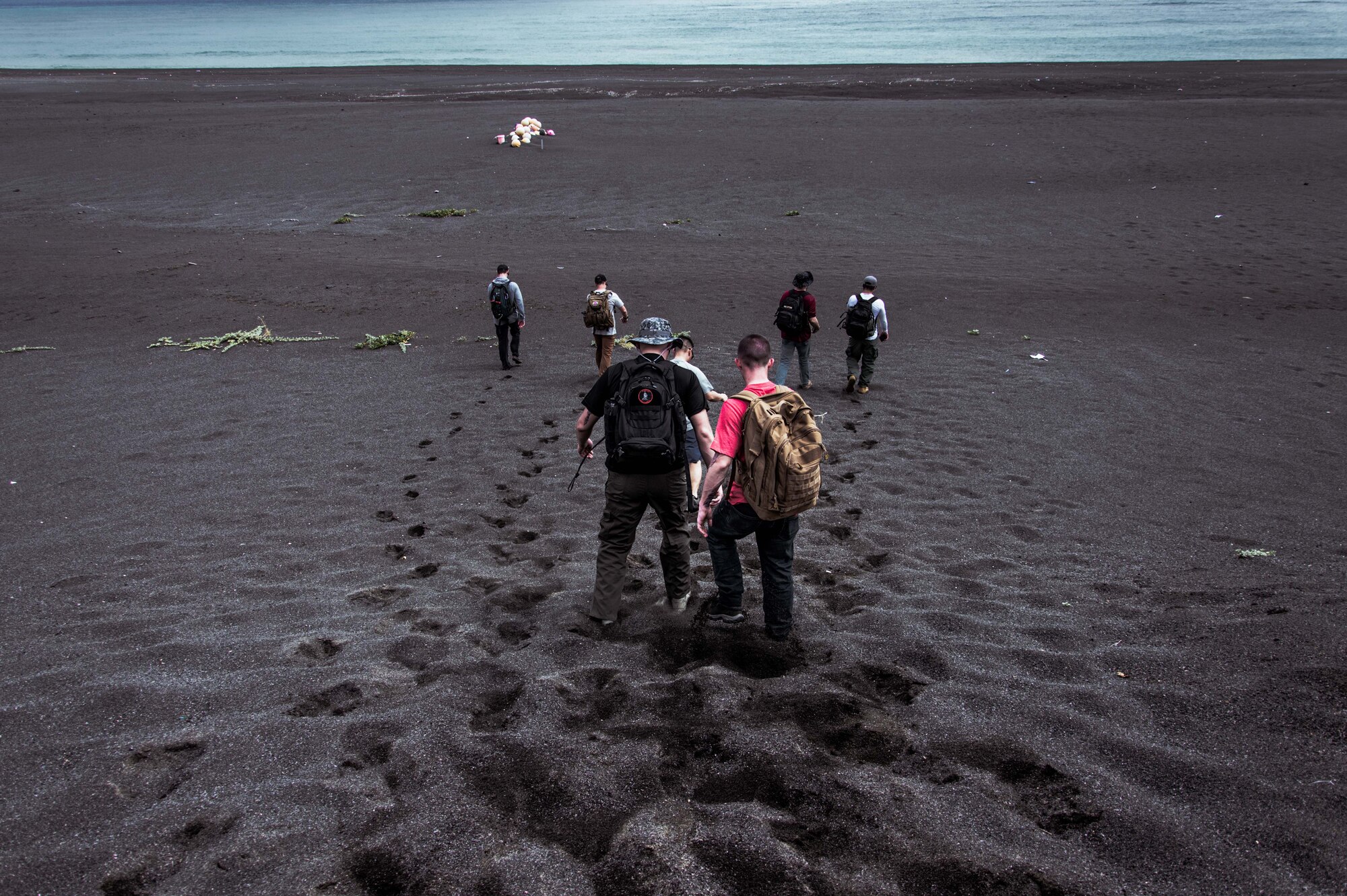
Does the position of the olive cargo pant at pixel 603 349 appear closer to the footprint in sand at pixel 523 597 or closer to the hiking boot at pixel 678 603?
the footprint in sand at pixel 523 597

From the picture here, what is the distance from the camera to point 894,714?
458 cm

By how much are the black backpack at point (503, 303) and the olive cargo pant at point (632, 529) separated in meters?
7.03

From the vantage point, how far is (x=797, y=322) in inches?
432

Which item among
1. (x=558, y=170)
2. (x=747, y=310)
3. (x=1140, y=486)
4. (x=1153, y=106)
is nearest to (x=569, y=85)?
(x=558, y=170)

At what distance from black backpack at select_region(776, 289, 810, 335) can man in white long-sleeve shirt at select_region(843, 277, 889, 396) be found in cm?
64

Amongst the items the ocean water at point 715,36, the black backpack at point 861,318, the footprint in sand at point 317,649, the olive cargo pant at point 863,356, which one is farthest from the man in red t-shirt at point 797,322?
the ocean water at point 715,36

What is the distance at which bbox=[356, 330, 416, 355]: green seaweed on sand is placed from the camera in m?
13.7

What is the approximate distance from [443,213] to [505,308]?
12178 millimetres

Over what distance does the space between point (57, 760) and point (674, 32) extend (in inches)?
3763

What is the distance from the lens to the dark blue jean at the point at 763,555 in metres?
5.20

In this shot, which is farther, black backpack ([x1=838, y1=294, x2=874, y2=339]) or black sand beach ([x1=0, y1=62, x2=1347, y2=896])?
black backpack ([x1=838, y1=294, x2=874, y2=339])

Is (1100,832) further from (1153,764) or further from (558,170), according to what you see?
(558,170)

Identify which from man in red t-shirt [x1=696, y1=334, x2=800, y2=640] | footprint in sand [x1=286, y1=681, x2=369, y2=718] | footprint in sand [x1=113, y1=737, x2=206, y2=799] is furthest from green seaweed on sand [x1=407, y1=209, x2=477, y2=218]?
footprint in sand [x1=113, y1=737, x2=206, y2=799]

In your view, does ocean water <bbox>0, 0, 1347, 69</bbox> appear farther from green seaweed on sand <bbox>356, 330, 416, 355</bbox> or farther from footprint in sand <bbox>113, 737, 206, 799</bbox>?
footprint in sand <bbox>113, 737, 206, 799</bbox>
